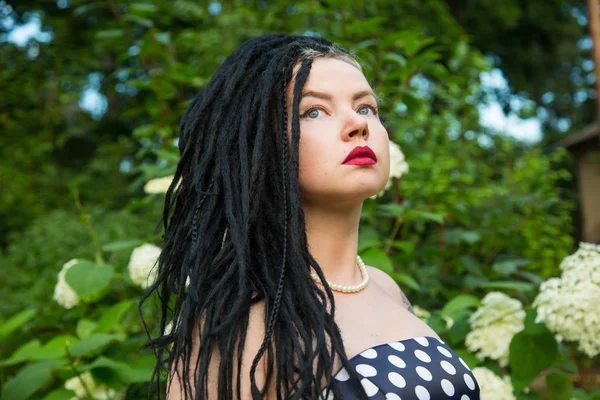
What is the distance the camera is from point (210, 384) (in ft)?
4.50

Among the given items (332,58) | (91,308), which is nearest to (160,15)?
(91,308)

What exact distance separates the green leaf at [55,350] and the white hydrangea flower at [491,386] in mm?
1304

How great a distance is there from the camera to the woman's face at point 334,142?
59.6 inches

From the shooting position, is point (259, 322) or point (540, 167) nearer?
point (259, 322)

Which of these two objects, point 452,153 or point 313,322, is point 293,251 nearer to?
point 313,322

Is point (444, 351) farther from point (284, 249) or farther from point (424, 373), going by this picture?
point (284, 249)

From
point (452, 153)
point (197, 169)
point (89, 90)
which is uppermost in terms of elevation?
point (197, 169)

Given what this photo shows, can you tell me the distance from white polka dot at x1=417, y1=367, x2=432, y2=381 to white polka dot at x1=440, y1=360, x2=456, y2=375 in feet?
0.21

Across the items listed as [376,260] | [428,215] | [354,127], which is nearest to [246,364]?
[354,127]

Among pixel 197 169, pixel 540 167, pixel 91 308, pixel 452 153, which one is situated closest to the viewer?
pixel 197 169

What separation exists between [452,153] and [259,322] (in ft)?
10.3

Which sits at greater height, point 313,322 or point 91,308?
point 313,322

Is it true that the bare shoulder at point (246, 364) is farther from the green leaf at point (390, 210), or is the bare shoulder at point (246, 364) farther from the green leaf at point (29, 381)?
the green leaf at point (390, 210)

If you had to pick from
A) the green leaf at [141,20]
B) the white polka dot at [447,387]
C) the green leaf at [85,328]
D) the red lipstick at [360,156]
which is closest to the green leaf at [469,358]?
the white polka dot at [447,387]
